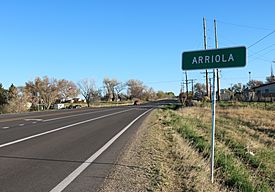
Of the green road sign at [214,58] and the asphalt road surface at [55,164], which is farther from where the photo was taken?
the asphalt road surface at [55,164]

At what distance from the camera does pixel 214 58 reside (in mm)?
6082

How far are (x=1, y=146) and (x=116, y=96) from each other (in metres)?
165

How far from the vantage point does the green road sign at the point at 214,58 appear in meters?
5.85

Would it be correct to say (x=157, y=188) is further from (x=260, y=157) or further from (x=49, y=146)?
(x=260, y=157)

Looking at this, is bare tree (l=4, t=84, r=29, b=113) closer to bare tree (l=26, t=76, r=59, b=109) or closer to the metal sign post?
bare tree (l=26, t=76, r=59, b=109)

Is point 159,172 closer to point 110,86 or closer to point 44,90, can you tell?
point 44,90

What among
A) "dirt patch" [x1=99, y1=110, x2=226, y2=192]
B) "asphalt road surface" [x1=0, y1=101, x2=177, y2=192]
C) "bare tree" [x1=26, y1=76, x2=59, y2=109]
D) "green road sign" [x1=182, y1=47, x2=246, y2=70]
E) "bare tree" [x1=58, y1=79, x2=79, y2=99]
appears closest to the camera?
"green road sign" [x1=182, y1=47, x2=246, y2=70]

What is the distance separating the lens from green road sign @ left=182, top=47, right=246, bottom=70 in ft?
19.2

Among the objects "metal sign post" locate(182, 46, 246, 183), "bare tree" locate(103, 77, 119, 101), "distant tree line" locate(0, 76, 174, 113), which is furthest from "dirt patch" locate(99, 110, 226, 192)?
"bare tree" locate(103, 77, 119, 101)

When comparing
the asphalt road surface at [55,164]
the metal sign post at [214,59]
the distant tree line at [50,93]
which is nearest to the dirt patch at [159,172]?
the asphalt road surface at [55,164]

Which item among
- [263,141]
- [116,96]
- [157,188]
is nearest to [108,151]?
[157,188]

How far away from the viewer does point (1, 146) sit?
11.2m

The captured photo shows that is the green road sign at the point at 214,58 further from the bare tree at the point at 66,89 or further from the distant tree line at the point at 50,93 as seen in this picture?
the bare tree at the point at 66,89

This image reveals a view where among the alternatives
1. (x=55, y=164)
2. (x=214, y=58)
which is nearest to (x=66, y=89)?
(x=55, y=164)
